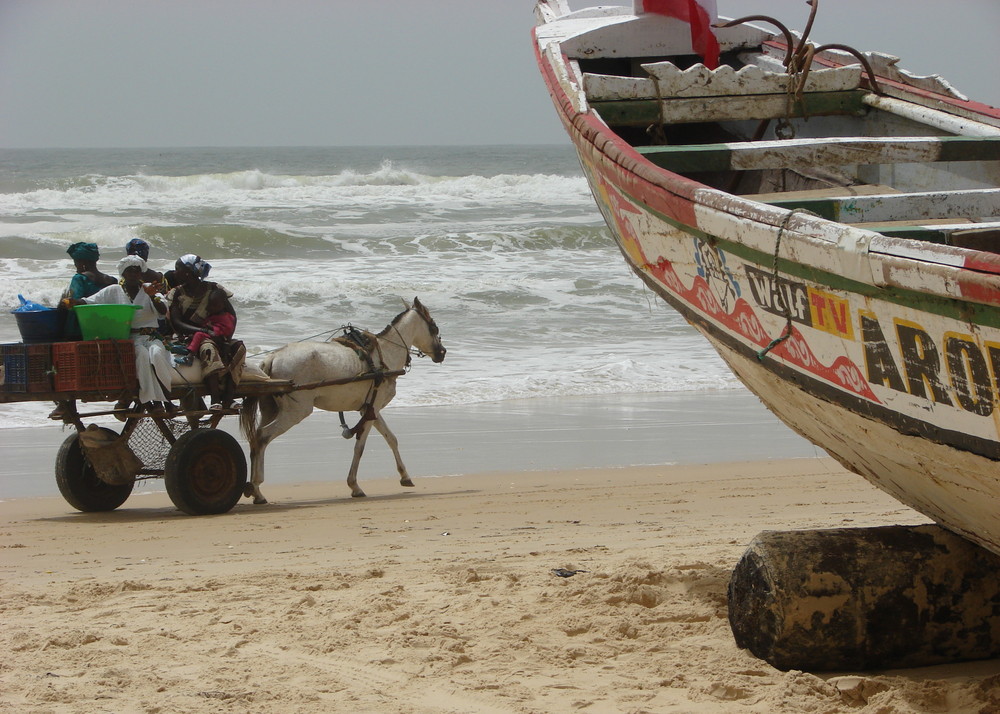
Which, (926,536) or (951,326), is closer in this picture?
(951,326)

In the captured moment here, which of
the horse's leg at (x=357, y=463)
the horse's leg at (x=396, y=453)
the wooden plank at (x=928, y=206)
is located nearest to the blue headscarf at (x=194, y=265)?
the horse's leg at (x=357, y=463)

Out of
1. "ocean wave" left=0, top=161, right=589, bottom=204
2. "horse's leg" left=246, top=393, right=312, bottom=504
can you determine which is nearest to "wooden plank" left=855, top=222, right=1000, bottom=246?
"horse's leg" left=246, top=393, right=312, bottom=504

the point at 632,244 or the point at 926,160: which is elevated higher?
the point at 926,160

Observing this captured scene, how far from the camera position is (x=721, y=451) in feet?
35.9

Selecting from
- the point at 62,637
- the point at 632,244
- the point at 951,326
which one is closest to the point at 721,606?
the point at 632,244

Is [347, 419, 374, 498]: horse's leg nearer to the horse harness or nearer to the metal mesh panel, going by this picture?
the horse harness

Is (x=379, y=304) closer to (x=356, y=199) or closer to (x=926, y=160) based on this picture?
(x=926, y=160)

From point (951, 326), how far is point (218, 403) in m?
6.87

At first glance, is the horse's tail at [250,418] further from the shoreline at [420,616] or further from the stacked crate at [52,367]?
the stacked crate at [52,367]

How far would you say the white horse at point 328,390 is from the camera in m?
9.42

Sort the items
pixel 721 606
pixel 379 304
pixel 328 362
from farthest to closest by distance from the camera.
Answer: pixel 379 304
pixel 328 362
pixel 721 606

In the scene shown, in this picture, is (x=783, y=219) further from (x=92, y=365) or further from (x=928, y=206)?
(x=92, y=365)

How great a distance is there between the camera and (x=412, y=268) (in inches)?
999

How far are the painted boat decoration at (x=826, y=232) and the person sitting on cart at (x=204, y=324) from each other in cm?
310
